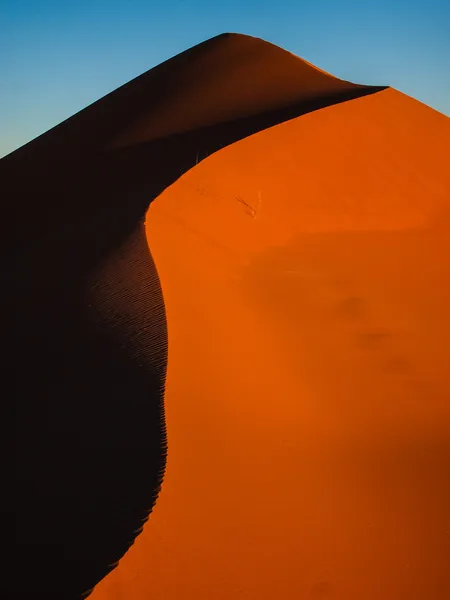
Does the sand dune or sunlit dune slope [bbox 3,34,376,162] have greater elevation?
sunlit dune slope [bbox 3,34,376,162]

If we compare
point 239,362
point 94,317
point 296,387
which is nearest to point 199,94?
point 94,317

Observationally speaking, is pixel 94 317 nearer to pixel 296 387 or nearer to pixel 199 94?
pixel 296 387

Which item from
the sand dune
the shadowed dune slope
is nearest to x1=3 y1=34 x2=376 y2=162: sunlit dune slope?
the shadowed dune slope

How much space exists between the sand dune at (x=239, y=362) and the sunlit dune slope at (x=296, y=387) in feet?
0.08

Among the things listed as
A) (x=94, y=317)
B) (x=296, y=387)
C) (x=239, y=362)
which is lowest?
(x=296, y=387)

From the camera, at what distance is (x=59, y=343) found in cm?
735

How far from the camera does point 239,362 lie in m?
7.32

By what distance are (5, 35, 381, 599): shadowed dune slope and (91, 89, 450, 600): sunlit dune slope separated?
238mm

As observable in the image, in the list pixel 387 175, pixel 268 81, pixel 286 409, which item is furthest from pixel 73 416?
pixel 268 81

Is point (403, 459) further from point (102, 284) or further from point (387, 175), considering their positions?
point (387, 175)

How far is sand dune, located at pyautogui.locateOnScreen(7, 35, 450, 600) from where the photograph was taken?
4.71m

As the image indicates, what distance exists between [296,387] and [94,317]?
2.36m

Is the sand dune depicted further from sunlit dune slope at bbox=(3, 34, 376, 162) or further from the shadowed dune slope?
sunlit dune slope at bbox=(3, 34, 376, 162)

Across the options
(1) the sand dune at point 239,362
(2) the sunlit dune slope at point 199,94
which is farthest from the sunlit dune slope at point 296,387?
(2) the sunlit dune slope at point 199,94
